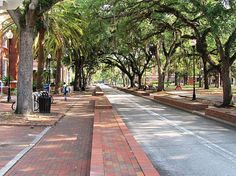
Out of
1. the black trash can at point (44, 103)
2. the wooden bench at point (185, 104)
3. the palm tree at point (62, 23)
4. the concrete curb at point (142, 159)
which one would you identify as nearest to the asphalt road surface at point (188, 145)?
the concrete curb at point (142, 159)

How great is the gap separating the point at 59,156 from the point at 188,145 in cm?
362

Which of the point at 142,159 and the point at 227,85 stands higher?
the point at 227,85

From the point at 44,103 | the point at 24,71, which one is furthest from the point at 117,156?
the point at 44,103

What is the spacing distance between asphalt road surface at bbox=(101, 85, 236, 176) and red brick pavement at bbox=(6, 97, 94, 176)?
1.56 m

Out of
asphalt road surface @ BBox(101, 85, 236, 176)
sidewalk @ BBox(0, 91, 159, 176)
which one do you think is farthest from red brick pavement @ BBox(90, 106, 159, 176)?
asphalt road surface @ BBox(101, 85, 236, 176)

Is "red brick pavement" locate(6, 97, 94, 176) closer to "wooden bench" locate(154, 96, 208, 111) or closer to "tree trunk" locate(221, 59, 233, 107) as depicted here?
"wooden bench" locate(154, 96, 208, 111)

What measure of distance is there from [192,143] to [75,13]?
1911 centimetres

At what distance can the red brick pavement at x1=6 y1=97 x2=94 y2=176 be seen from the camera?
8.39m

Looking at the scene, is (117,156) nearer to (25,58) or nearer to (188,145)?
(188,145)

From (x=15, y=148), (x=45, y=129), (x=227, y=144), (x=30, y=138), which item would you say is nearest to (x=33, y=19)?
(x=45, y=129)

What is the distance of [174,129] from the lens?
1533cm

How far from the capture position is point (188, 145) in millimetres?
11664

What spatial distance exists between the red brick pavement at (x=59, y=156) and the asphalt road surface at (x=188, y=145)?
5.11ft

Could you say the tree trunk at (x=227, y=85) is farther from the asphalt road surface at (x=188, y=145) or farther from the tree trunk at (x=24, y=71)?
the tree trunk at (x=24, y=71)
